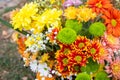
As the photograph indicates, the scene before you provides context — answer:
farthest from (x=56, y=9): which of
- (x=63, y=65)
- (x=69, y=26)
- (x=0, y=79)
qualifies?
(x=0, y=79)

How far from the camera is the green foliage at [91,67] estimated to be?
1.81 metres

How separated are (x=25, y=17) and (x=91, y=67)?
351mm

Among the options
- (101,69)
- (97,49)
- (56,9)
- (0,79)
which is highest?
(56,9)

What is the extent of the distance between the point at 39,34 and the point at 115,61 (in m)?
0.35

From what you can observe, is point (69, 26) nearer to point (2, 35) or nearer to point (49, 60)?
point (49, 60)

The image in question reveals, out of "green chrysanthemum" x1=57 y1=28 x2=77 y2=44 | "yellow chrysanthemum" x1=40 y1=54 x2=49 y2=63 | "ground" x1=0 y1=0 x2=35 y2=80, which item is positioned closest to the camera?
"green chrysanthemum" x1=57 y1=28 x2=77 y2=44

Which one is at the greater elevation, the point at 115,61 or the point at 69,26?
the point at 69,26

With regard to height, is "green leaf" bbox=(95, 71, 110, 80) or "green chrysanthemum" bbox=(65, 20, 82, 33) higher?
"green chrysanthemum" bbox=(65, 20, 82, 33)

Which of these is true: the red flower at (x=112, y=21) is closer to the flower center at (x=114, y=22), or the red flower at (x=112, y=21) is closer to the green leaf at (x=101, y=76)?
the flower center at (x=114, y=22)

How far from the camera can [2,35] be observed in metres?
3.67

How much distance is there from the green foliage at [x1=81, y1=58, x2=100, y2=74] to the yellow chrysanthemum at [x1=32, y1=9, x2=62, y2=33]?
0.21 metres

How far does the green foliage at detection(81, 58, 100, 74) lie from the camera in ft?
5.93

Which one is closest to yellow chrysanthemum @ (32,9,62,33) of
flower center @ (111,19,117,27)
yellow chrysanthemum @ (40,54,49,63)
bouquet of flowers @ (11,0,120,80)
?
bouquet of flowers @ (11,0,120,80)

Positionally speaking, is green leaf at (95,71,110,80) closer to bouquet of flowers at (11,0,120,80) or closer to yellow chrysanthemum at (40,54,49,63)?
bouquet of flowers at (11,0,120,80)
